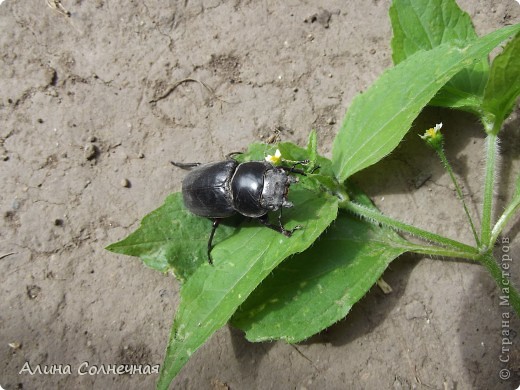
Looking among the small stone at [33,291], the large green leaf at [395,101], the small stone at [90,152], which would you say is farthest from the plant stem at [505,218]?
the small stone at [33,291]

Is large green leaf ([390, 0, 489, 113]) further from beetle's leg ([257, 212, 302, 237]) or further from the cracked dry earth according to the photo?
beetle's leg ([257, 212, 302, 237])

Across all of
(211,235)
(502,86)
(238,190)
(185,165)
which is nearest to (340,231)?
(238,190)

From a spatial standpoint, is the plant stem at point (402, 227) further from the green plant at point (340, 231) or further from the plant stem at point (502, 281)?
the plant stem at point (502, 281)

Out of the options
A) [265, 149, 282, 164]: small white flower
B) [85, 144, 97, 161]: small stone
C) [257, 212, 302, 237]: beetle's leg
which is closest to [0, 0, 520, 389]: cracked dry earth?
[85, 144, 97, 161]: small stone

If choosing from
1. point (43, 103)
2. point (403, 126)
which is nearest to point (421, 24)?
point (403, 126)

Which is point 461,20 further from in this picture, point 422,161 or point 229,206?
point 229,206

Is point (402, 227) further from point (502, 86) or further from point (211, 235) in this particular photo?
point (211, 235)
